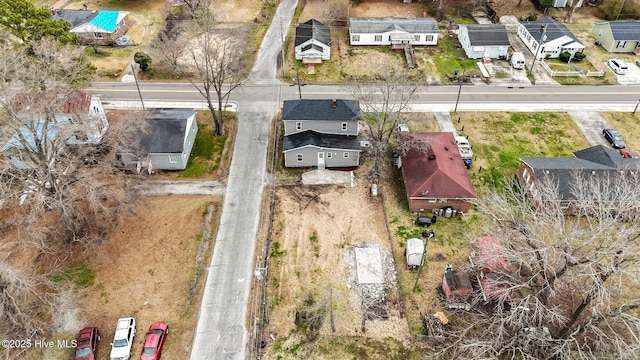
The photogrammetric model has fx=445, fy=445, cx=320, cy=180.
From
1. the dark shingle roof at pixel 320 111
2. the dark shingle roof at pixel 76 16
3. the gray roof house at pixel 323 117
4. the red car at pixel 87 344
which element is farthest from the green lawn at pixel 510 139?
the dark shingle roof at pixel 76 16

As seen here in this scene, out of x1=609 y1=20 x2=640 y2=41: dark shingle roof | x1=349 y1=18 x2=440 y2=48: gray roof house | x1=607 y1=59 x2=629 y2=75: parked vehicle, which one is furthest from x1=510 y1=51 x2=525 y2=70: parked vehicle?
x1=609 y1=20 x2=640 y2=41: dark shingle roof

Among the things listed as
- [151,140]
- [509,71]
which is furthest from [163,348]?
[509,71]

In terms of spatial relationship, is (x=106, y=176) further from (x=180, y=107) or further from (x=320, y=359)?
(x=320, y=359)

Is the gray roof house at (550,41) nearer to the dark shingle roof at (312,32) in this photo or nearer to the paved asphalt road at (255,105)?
the paved asphalt road at (255,105)

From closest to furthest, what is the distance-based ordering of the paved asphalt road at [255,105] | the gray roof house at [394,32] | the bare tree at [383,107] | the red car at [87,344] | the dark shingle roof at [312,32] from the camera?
the red car at [87,344] → the paved asphalt road at [255,105] → the bare tree at [383,107] → the dark shingle roof at [312,32] → the gray roof house at [394,32]

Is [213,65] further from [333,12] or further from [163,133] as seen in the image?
[333,12]
